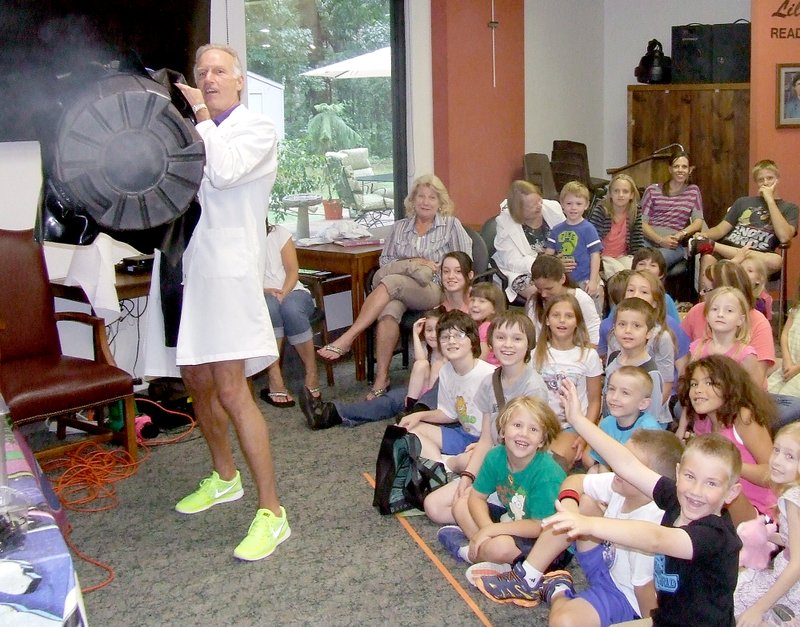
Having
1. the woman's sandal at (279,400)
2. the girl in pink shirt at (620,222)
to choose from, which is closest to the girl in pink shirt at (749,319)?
the girl in pink shirt at (620,222)

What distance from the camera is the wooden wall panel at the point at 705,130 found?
7.02 m

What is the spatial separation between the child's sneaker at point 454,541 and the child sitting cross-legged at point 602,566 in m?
0.22

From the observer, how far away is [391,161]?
6430 mm

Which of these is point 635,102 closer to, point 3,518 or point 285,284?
point 285,284

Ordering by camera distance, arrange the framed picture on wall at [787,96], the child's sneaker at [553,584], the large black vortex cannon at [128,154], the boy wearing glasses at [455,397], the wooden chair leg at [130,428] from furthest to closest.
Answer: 1. the framed picture on wall at [787,96]
2. the wooden chair leg at [130,428]
3. the boy wearing glasses at [455,397]
4. the child's sneaker at [553,584]
5. the large black vortex cannon at [128,154]

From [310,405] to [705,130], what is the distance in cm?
416

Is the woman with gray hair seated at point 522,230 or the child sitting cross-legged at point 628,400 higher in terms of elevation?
the woman with gray hair seated at point 522,230

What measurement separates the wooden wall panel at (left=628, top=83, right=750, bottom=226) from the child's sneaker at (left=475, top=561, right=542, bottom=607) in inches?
194

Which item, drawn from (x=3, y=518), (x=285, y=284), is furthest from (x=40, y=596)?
(x=285, y=284)

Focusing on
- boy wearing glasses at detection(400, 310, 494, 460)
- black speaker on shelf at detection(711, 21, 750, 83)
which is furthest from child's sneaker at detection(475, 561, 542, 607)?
black speaker on shelf at detection(711, 21, 750, 83)

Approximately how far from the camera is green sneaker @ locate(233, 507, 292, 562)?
3.13 m

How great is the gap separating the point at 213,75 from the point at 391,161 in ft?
11.8

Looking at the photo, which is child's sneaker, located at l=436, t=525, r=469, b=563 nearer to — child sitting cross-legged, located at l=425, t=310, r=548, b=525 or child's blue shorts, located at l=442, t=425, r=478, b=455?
child sitting cross-legged, located at l=425, t=310, r=548, b=525

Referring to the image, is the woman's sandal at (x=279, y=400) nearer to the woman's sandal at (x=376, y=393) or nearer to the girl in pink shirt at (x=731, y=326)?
the woman's sandal at (x=376, y=393)
